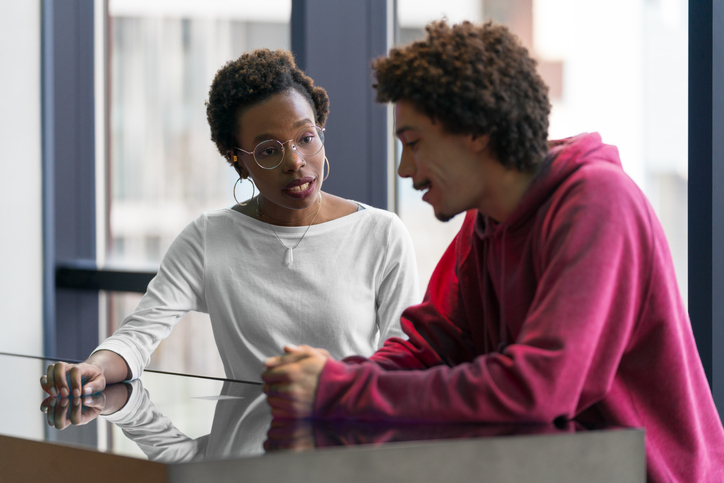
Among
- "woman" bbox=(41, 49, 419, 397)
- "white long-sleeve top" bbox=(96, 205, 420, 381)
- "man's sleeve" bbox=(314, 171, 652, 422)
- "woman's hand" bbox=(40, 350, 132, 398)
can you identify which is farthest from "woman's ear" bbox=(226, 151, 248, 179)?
"man's sleeve" bbox=(314, 171, 652, 422)

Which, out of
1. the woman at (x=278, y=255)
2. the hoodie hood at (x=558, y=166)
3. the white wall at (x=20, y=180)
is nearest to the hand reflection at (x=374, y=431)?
the hoodie hood at (x=558, y=166)

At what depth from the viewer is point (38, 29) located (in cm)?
369

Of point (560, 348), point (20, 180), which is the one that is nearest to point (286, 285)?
Result: point (560, 348)

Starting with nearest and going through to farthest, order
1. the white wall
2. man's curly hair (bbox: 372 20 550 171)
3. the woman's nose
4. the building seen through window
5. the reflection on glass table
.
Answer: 1. the reflection on glass table
2. man's curly hair (bbox: 372 20 550 171)
3. the woman's nose
4. the building seen through window
5. the white wall

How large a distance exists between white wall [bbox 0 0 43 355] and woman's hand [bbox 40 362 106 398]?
2.51 m

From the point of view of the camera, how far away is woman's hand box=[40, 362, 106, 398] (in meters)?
1.33

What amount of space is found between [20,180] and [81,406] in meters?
2.79

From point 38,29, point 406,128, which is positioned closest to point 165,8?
point 38,29

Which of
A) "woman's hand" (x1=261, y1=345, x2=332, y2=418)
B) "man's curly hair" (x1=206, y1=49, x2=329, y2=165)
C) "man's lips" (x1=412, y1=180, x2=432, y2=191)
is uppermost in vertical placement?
"man's curly hair" (x1=206, y1=49, x2=329, y2=165)

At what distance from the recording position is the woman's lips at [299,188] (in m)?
1.82

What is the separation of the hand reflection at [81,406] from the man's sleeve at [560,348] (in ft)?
1.24

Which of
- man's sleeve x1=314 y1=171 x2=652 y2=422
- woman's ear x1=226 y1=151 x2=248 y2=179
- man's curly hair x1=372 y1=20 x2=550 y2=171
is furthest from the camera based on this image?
woman's ear x1=226 y1=151 x2=248 y2=179

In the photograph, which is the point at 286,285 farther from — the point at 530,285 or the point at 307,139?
the point at 530,285

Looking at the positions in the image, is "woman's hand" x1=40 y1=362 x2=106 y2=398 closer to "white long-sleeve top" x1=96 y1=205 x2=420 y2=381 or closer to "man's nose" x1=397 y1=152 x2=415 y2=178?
"white long-sleeve top" x1=96 y1=205 x2=420 y2=381
